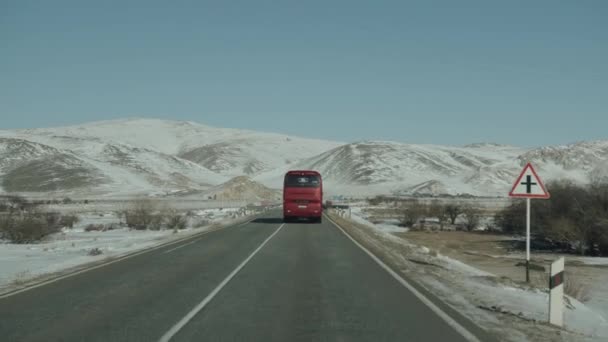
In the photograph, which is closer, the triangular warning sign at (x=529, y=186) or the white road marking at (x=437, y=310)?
the white road marking at (x=437, y=310)

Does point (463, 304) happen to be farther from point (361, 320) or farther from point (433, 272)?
point (433, 272)

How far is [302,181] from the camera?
43656mm

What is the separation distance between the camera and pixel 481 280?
52.4 feet

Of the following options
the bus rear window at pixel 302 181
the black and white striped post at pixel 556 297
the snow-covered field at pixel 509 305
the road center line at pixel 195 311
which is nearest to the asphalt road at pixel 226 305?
the road center line at pixel 195 311

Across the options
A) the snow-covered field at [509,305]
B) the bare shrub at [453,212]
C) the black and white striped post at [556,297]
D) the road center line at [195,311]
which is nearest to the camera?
the road center line at [195,311]

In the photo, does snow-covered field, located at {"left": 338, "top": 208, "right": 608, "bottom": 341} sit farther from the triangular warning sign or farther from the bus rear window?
the bus rear window

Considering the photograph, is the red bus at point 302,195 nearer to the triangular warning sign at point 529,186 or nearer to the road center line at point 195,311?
the road center line at point 195,311

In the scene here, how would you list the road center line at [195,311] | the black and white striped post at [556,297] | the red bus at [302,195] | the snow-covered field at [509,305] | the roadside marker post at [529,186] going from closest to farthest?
the road center line at [195,311] → the snow-covered field at [509,305] → the black and white striped post at [556,297] → the roadside marker post at [529,186] → the red bus at [302,195]

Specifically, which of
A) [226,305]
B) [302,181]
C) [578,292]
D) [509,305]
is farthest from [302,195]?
[226,305]

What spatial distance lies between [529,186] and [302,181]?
29187mm

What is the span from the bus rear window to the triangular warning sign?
2855 centimetres

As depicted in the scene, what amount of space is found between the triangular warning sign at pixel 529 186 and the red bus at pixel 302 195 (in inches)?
1115

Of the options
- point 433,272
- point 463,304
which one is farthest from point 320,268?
point 463,304

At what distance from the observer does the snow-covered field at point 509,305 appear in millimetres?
9380
